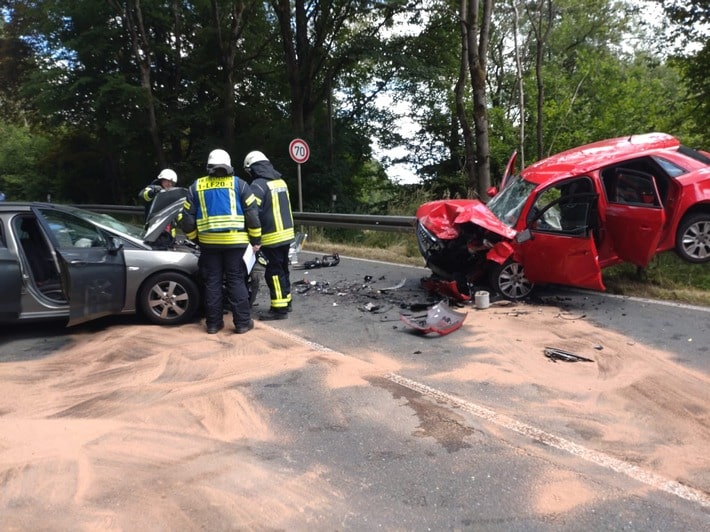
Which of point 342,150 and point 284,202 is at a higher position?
point 342,150

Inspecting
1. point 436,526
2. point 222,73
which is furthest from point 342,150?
point 436,526

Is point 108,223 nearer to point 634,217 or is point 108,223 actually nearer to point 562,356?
point 562,356

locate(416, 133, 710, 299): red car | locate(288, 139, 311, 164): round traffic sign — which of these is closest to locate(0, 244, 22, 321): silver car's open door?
locate(416, 133, 710, 299): red car

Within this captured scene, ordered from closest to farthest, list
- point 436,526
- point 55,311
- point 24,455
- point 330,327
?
point 436,526 → point 24,455 → point 55,311 → point 330,327

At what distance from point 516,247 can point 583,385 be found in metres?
2.78

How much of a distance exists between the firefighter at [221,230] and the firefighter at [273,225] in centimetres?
42

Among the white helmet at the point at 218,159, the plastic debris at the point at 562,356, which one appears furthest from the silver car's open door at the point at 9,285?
the plastic debris at the point at 562,356

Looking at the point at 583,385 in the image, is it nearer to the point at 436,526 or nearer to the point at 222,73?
the point at 436,526

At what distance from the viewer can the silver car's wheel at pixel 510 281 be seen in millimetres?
6488

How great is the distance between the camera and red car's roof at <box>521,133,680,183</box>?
649 centimetres

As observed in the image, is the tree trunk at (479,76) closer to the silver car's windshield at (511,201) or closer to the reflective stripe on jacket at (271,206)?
the silver car's windshield at (511,201)

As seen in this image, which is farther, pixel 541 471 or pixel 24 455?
pixel 24 455

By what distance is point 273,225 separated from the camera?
5.93 m

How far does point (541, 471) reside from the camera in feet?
9.05
